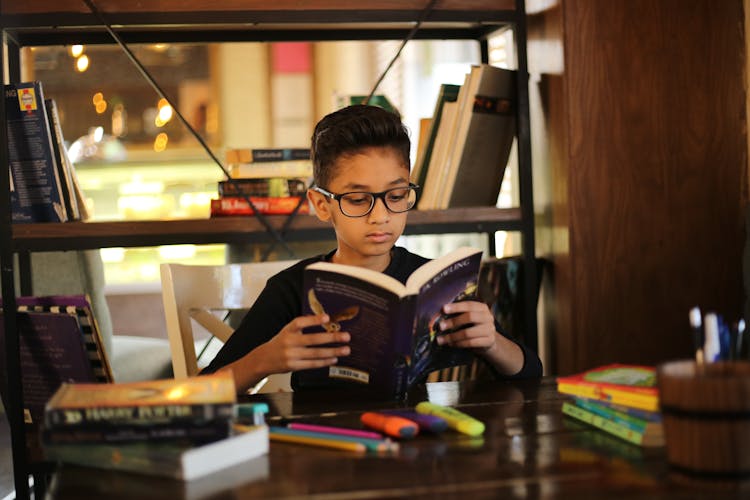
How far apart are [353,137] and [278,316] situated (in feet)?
1.06

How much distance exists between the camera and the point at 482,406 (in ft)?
4.17

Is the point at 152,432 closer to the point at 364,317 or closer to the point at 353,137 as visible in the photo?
the point at 364,317

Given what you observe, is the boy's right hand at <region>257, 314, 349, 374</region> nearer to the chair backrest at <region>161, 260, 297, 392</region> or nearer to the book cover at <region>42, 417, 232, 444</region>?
the book cover at <region>42, 417, 232, 444</region>

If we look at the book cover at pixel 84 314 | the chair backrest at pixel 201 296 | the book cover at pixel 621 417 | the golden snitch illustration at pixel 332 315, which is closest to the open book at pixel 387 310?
the golden snitch illustration at pixel 332 315

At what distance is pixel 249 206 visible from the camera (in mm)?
2021

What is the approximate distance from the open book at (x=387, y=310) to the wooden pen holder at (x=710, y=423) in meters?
0.43

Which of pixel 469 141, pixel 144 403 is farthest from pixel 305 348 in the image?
pixel 469 141

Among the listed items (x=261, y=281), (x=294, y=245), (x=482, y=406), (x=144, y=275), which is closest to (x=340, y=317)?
(x=482, y=406)

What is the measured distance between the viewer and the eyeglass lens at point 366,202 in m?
1.54

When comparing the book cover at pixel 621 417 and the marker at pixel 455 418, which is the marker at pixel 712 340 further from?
the marker at pixel 455 418

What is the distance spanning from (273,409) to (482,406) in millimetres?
279

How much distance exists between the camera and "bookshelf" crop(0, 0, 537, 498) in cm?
188

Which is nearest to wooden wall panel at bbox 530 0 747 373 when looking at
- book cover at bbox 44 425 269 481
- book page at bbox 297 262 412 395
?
book page at bbox 297 262 412 395

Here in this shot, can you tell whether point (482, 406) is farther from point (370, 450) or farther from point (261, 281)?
point (261, 281)
